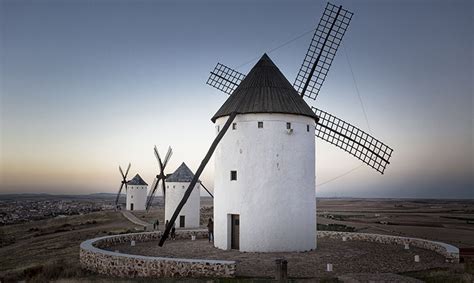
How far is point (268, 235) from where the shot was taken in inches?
699

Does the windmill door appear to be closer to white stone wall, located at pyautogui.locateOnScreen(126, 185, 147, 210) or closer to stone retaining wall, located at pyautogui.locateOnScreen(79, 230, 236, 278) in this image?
stone retaining wall, located at pyautogui.locateOnScreen(79, 230, 236, 278)

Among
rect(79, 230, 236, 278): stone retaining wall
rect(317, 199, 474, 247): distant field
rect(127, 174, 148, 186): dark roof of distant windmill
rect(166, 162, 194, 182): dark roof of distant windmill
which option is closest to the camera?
rect(79, 230, 236, 278): stone retaining wall

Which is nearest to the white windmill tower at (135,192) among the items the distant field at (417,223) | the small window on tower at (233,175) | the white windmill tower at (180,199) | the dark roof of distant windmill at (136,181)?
the dark roof of distant windmill at (136,181)

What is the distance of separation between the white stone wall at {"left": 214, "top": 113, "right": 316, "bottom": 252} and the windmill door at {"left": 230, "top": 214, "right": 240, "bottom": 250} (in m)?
0.23

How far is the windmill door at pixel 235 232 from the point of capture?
18.6m

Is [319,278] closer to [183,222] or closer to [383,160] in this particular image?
[383,160]

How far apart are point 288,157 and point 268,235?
11.3ft

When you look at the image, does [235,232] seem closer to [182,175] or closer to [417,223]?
[182,175]

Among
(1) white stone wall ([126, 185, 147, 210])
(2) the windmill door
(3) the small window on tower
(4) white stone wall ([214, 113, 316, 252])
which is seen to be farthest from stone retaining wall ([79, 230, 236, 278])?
(1) white stone wall ([126, 185, 147, 210])

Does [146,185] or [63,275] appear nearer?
[63,275]

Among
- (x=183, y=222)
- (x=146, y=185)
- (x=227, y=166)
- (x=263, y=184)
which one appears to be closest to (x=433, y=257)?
(x=263, y=184)

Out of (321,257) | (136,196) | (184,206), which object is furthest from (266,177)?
(136,196)

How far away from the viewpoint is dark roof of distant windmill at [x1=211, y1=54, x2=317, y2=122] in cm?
A: 1834

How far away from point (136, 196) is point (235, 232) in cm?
4338
